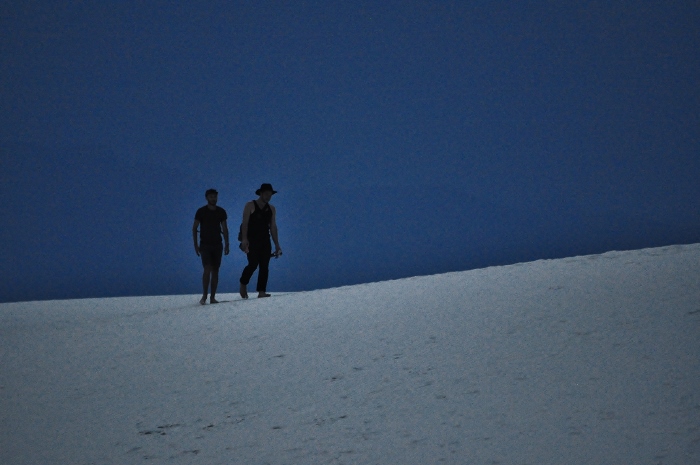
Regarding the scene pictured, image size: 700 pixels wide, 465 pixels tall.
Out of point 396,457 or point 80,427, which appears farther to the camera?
point 80,427

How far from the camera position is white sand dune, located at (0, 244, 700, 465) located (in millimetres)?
2541

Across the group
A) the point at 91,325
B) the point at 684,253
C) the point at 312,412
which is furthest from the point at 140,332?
the point at 684,253

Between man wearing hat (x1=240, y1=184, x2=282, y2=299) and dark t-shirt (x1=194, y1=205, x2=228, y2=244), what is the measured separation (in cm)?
38

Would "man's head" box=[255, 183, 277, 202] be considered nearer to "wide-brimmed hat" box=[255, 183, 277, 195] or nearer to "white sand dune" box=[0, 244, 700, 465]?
"wide-brimmed hat" box=[255, 183, 277, 195]

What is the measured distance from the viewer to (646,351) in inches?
129

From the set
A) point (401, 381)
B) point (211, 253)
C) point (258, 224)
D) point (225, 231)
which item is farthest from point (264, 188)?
point (401, 381)

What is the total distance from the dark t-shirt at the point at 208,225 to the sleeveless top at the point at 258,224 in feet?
1.58

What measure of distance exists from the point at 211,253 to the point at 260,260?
2.34 feet

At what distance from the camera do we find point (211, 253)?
26.1ft

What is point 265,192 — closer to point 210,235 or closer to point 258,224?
point 258,224

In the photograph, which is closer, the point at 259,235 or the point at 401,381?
the point at 401,381

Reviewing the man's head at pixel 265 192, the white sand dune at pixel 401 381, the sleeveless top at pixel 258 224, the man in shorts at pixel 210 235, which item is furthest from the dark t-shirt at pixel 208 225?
the white sand dune at pixel 401 381

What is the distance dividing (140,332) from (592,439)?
462 centimetres

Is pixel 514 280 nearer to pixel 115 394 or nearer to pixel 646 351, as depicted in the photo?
pixel 646 351
